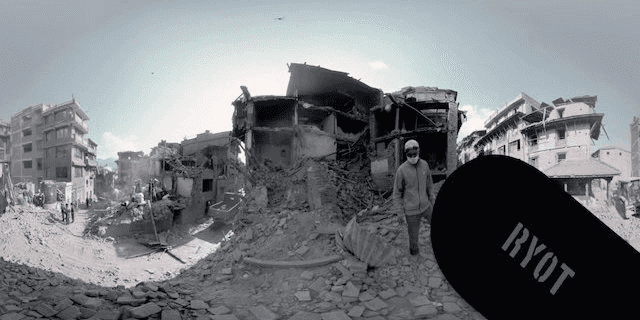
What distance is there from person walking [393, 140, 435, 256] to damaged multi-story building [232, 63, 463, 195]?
41.1 feet

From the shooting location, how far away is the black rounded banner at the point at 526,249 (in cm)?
68

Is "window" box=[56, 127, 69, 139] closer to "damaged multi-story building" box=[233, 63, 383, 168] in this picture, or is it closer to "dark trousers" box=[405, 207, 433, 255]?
"damaged multi-story building" box=[233, 63, 383, 168]

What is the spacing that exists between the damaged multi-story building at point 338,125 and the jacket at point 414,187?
41.1 ft

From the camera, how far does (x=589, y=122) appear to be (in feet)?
65.5

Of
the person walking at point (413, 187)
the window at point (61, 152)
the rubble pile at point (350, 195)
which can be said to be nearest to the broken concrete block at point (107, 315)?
the person walking at point (413, 187)

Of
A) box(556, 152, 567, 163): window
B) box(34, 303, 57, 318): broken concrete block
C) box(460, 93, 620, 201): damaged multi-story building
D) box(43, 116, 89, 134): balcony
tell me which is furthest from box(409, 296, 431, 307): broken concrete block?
box(43, 116, 89, 134): balcony

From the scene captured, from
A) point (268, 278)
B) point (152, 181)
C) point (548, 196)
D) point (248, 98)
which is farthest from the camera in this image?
point (152, 181)

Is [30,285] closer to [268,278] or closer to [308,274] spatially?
[268,278]

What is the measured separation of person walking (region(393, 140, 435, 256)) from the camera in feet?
16.0

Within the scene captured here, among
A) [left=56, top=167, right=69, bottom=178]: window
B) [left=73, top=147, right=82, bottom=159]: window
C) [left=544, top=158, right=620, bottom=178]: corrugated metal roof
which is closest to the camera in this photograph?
[left=544, top=158, right=620, bottom=178]: corrugated metal roof

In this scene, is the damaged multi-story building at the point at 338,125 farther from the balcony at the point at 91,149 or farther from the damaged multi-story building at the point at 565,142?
the balcony at the point at 91,149

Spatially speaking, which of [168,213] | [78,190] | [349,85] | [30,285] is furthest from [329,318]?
[78,190]

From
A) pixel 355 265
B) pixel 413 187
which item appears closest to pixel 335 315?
pixel 355 265

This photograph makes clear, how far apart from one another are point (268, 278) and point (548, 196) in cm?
627
